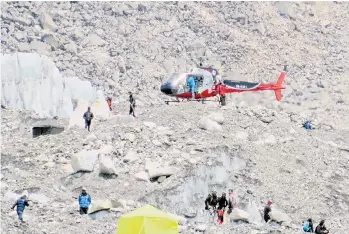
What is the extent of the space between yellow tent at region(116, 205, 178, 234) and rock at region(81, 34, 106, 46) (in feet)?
116

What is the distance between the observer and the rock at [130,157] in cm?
2281

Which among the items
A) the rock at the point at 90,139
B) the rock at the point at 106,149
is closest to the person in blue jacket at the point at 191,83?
the rock at the point at 90,139

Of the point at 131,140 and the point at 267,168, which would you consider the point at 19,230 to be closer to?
the point at 131,140

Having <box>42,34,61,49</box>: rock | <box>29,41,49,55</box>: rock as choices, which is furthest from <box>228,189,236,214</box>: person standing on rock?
<box>42,34,61,49</box>: rock

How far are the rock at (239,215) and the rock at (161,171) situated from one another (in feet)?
8.51

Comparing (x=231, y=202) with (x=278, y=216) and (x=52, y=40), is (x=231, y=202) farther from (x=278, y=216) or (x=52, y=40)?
(x=52, y=40)

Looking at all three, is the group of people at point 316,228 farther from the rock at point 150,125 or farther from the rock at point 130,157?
the rock at point 150,125

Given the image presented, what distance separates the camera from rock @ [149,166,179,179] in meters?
22.1

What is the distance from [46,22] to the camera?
2014 inches

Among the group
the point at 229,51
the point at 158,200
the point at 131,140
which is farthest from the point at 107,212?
the point at 229,51

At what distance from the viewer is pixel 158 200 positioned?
21141 mm

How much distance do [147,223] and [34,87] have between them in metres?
18.9

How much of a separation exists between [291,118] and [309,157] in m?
7.98

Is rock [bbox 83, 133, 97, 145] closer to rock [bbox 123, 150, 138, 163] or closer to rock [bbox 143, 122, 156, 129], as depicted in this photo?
rock [bbox 123, 150, 138, 163]
